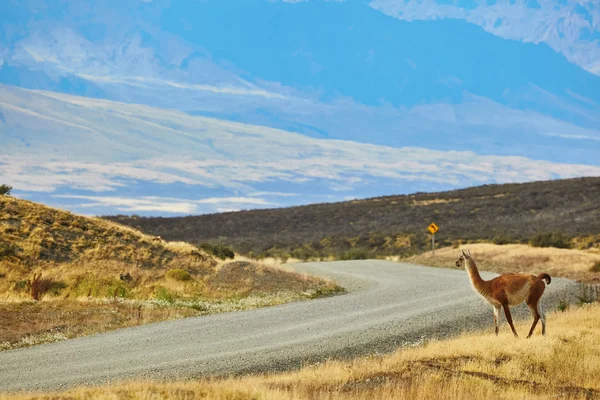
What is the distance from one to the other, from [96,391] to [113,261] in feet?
64.8

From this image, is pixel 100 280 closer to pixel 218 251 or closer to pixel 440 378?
pixel 218 251

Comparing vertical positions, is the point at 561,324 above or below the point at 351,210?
below

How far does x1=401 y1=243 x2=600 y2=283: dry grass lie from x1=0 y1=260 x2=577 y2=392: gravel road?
980 centimetres

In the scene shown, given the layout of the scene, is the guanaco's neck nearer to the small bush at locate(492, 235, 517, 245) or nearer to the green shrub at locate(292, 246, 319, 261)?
the small bush at locate(492, 235, 517, 245)

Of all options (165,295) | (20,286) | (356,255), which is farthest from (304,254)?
(20,286)

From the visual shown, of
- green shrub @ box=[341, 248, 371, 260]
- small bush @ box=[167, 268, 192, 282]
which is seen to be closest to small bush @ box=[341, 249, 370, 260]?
green shrub @ box=[341, 248, 371, 260]

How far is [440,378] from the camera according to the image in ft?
46.5

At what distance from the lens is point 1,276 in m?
27.2

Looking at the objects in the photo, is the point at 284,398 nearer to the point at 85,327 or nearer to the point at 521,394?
the point at 521,394

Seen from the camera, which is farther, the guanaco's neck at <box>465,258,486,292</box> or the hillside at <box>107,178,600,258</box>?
the hillside at <box>107,178,600,258</box>

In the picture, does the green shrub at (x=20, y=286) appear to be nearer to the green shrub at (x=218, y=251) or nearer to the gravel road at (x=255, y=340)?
the gravel road at (x=255, y=340)

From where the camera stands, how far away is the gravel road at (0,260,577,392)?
51.9 ft

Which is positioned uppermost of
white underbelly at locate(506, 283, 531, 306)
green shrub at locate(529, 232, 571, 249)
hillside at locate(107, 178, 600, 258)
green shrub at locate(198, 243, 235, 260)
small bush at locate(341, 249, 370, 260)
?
hillside at locate(107, 178, 600, 258)

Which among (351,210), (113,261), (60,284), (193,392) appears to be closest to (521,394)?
(193,392)
